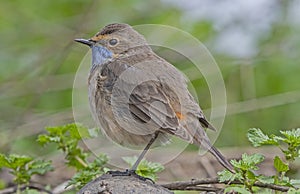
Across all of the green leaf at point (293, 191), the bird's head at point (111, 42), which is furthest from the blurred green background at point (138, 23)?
the green leaf at point (293, 191)

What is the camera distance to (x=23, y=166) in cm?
534

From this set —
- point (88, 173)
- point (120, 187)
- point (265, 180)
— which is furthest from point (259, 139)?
point (88, 173)

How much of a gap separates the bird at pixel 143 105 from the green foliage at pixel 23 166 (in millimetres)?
507

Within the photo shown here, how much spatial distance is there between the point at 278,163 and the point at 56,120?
446cm

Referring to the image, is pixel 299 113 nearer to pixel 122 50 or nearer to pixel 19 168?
pixel 122 50

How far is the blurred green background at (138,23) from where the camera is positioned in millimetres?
8797

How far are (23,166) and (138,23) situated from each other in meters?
5.30

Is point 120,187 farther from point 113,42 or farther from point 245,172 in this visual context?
point 113,42

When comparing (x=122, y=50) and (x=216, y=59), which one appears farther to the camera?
(x=216, y=59)

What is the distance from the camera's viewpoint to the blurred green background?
8.80m

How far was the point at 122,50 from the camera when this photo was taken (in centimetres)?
621

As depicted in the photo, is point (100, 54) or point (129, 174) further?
point (100, 54)

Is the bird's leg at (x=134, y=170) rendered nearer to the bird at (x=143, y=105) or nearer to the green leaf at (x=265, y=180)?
the bird at (x=143, y=105)

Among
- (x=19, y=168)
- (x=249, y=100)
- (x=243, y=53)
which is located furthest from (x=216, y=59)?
(x=19, y=168)
